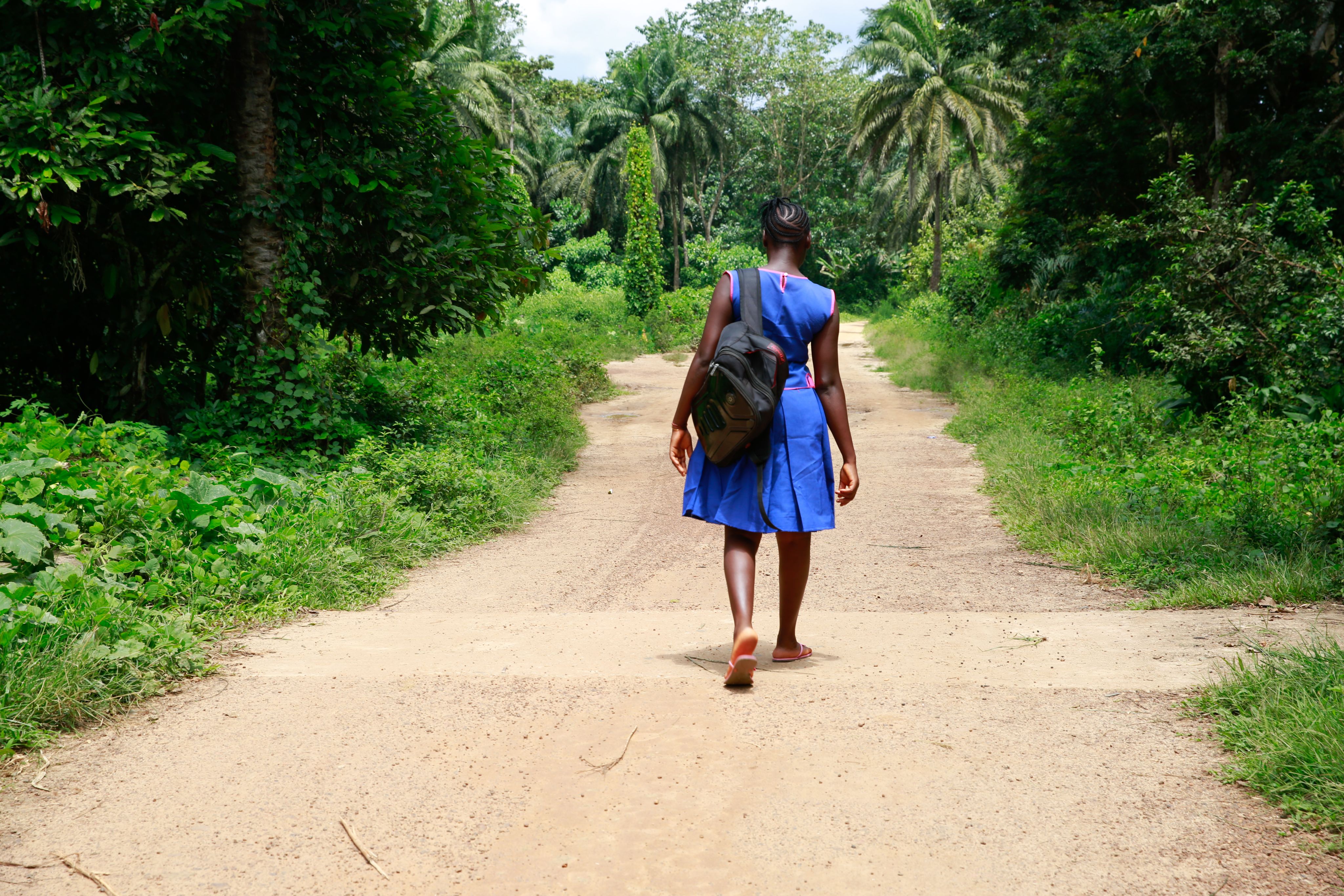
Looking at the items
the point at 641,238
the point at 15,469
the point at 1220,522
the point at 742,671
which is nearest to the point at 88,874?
the point at 742,671

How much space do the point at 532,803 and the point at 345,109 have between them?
7.34m

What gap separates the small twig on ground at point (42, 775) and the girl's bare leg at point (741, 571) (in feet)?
7.16

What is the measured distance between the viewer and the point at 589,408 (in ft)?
54.0

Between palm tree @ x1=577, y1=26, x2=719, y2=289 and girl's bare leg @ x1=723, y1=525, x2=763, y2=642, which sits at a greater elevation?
palm tree @ x1=577, y1=26, x2=719, y2=289

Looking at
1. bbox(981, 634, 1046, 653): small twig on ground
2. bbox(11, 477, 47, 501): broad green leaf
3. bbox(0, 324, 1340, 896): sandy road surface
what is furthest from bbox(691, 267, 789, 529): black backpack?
bbox(11, 477, 47, 501): broad green leaf

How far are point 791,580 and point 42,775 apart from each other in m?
2.56

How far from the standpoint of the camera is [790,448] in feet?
12.8

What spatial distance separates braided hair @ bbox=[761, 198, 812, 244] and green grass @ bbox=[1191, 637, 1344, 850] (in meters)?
2.13

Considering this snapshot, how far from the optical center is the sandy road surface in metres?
2.48

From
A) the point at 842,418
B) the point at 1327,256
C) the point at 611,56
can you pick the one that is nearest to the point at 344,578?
the point at 842,418

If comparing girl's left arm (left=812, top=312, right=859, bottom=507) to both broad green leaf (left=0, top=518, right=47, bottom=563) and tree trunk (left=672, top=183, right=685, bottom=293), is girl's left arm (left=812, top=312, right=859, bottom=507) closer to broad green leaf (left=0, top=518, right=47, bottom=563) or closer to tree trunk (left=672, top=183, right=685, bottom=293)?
broad green leaf (left=0, top=518, right=47, bottom=563)

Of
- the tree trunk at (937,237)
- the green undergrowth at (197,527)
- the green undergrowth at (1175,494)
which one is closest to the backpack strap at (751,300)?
the green undergrowth at (197,527)

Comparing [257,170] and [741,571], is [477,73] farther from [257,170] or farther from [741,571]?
[741,571]

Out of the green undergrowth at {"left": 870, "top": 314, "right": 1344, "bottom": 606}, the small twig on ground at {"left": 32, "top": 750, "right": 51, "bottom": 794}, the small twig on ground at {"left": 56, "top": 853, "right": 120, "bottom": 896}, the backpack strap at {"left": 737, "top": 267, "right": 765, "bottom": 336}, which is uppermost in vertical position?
the backpack strap at {"left": 737, "top": 267, "right": 765, "bottom": 336}
